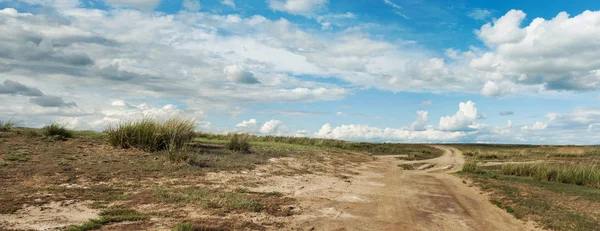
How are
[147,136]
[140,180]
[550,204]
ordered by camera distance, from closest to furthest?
[140,180]
[550,204]
[147,136]

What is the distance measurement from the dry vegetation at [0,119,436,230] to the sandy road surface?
Answer: 1.00 m

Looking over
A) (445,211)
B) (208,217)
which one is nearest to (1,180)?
(208,217)

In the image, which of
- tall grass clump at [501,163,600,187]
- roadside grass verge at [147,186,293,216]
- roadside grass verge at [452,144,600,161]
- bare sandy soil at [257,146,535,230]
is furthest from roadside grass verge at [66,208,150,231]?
roadside grass verge at [452,144,600,161]

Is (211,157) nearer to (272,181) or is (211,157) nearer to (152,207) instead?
(272,181)

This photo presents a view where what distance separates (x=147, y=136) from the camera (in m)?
18.7

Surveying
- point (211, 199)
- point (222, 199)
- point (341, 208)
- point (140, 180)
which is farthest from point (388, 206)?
point (140, 180)

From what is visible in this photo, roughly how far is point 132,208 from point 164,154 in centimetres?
880

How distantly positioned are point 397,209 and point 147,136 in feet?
41.0

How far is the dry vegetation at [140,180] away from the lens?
28.2ft

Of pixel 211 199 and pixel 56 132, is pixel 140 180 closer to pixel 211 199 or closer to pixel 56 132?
pixel 211 199

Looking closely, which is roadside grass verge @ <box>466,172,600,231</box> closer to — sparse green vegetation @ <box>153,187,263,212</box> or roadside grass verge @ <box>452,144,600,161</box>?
sparse green vegetation @ <box>153,187,263,212</box>

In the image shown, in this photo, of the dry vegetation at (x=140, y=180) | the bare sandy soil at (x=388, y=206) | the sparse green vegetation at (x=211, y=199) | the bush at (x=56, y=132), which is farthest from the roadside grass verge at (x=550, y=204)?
the bush at (x=56, y=132)

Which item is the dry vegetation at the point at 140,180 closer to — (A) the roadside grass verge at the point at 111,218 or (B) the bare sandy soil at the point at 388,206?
(A) the roadside grass verge at the point at 111,218

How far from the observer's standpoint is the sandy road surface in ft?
31.2
